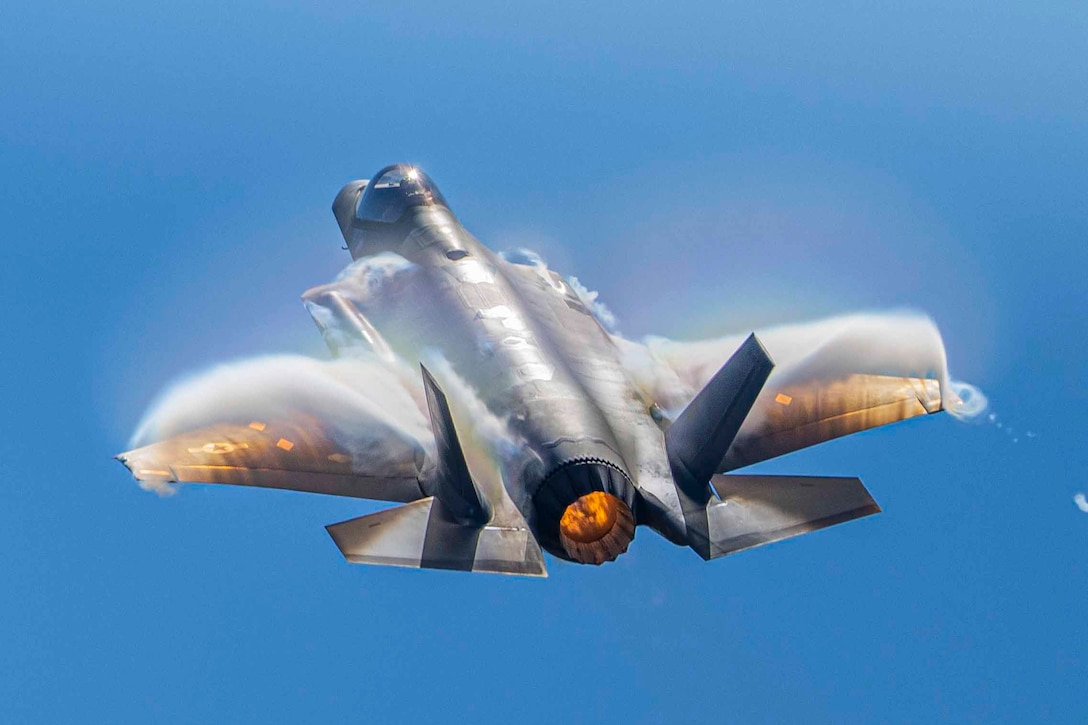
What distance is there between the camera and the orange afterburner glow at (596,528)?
22906 millimetres

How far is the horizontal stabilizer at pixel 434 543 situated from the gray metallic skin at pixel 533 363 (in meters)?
0.66

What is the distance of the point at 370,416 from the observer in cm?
2678

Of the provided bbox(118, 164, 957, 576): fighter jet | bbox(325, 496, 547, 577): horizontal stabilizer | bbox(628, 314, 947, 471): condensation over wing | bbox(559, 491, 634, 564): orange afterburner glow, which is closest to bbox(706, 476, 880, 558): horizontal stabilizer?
bbox(118, 164, 957, 576): fighter jet

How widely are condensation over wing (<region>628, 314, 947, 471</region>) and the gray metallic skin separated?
165 centimetres

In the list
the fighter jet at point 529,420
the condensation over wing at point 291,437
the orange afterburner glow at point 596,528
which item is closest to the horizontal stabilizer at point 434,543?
the fighter jet at point 529,420

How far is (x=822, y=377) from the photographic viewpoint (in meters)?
27.2

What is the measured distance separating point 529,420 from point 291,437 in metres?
5.49

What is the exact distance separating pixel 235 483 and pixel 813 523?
12.4 m

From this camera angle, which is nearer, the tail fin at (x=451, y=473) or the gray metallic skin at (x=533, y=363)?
the tail fin at (x=451, y=473)

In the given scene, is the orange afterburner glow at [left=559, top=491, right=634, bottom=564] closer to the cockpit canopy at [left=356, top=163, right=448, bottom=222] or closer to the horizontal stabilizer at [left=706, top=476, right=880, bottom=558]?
the horizontal stabilizer at [left=706, top=476, right=880, bottom=558]

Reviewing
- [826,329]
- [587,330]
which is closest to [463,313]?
[587,330]

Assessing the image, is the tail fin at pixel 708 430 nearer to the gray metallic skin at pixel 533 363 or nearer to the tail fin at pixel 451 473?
the gray metallic skin at pixel 533 363

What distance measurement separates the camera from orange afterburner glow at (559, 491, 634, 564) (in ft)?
75.2

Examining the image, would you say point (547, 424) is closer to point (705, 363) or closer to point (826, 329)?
point (705, 363)
